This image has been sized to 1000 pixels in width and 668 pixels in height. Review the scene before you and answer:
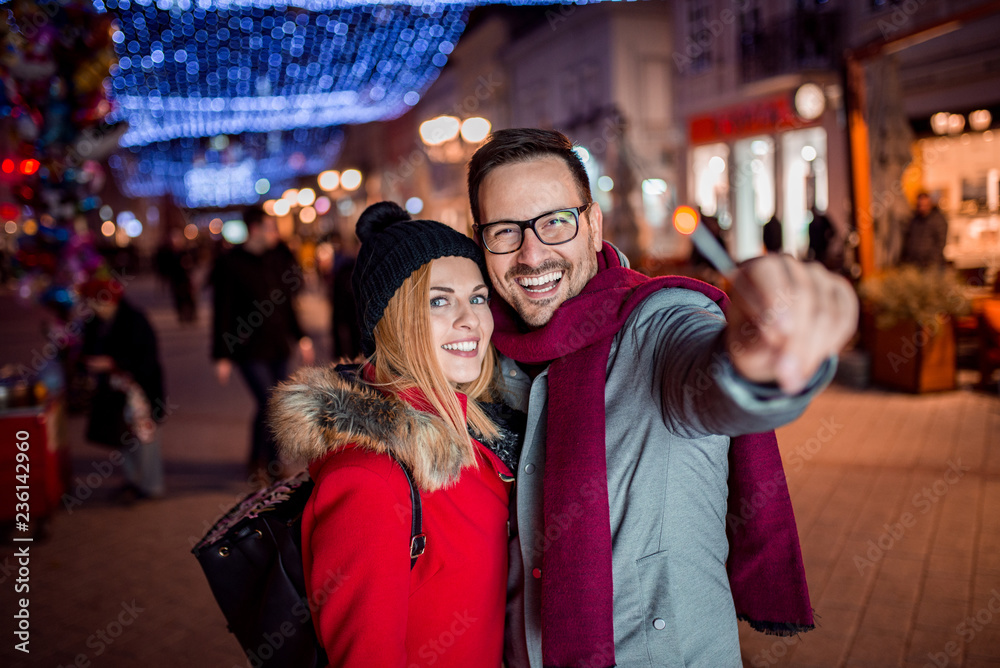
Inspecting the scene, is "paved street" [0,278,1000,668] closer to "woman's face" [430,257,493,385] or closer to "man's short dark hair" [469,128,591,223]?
"woman's face" [430,257,493,385]

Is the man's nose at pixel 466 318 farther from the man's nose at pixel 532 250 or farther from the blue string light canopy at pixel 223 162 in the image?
the blue string light canopy at pixel 223 162

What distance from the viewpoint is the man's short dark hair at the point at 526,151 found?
176 centimetres

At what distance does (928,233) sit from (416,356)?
10.6m

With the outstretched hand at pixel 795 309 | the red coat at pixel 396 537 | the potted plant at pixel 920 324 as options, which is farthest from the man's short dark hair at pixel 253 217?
the potted plant at pixel 920 324

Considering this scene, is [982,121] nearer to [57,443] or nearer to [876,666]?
[876,666]

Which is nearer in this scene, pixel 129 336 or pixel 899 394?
pixel 129 336

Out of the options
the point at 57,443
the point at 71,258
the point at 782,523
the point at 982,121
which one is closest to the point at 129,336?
the point at 57,443

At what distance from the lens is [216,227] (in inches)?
2061

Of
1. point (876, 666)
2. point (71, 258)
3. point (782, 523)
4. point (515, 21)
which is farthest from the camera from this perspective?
point (515, 21)

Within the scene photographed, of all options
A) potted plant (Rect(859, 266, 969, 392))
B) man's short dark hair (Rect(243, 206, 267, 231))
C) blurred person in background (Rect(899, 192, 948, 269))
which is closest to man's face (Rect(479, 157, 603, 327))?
man's short dark hair (Rect(243, 206, 267, 231))

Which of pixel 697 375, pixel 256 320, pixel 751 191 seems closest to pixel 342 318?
pixel 256 320

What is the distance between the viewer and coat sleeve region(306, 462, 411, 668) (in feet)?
4.56

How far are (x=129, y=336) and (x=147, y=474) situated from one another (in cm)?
114

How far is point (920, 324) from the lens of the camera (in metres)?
7.02
